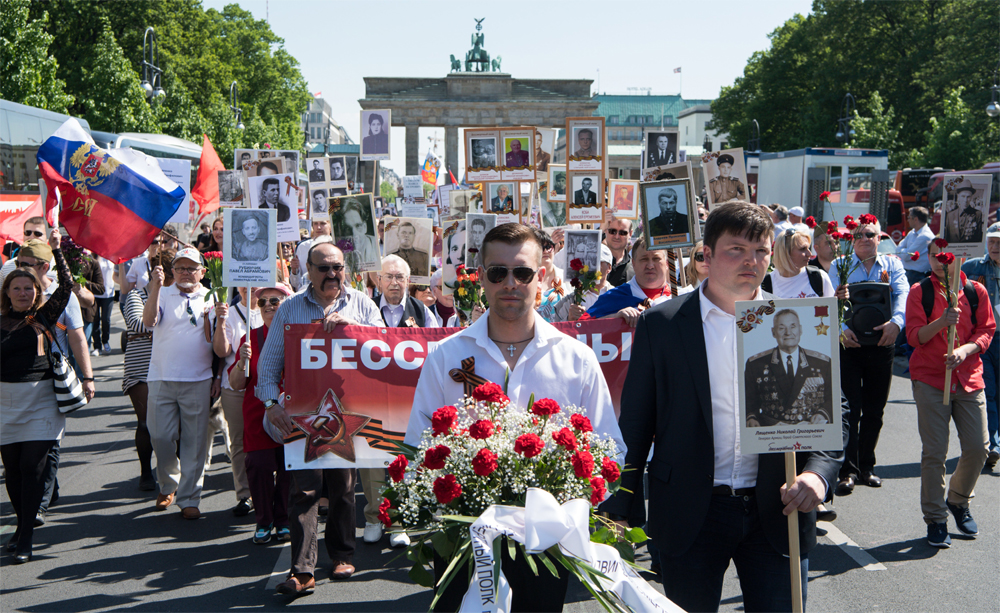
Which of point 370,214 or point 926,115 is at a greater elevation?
point 926,115

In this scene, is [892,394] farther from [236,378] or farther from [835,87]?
[835,87]

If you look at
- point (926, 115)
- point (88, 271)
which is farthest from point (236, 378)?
point (926, 115)

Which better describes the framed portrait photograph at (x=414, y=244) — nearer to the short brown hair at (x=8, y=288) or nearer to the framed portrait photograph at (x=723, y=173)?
the framed portrait photograph at (x=723, y=173)

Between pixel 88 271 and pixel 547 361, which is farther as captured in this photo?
pixel 88 271

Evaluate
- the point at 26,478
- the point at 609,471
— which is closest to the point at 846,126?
the point at 26,478

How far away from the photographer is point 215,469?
8.23 m

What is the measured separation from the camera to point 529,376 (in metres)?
2.87

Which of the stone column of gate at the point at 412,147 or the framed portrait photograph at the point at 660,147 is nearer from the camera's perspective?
the framed portrait photograph at the point at 660,147

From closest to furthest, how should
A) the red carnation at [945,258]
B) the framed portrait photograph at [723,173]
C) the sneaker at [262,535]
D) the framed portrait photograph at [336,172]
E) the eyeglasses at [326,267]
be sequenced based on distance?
1. the eyeglasses at [326,267]
2. the sneaker at [262,535]
3. the red carnation at [945,258]
4. the framed portrait photograph at [723,173]
5. the framed portrait photograph at [336,172]

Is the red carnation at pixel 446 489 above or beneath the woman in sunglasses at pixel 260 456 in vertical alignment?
above

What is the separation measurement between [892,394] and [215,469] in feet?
28.2

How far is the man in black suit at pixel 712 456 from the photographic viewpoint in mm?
2947

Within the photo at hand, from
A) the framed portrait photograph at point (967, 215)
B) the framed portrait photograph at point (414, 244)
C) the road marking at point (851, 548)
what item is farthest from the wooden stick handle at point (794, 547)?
the framed portrait photograph at point (414, 244)

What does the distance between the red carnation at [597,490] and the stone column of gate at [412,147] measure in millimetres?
58622
